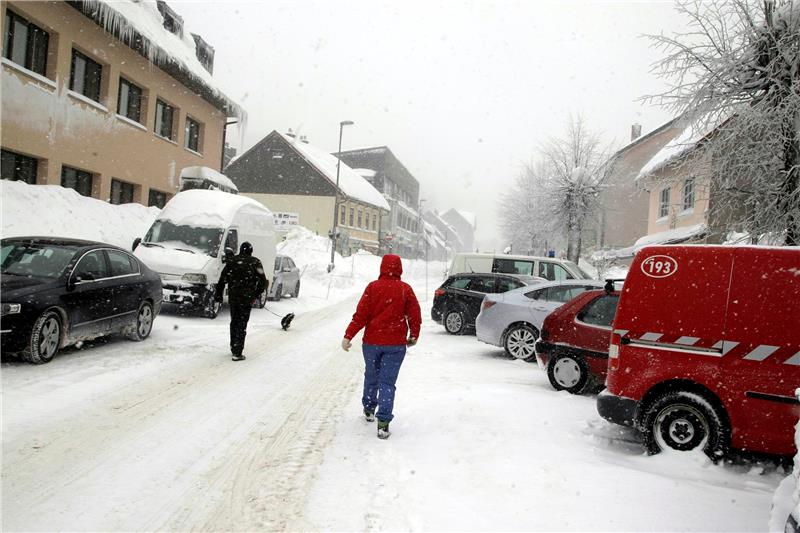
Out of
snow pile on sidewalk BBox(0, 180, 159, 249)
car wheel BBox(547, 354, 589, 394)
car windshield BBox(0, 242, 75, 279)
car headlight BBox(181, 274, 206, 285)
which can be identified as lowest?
car wheel BBox(547, 354, 589, 394)

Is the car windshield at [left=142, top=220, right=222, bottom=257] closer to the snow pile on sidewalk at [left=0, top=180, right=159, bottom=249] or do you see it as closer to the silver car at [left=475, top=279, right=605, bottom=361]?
the snow pile on sidewalk at [left=0, top=180, right=159, bottom=249]

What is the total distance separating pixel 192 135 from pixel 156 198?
4.04 meters

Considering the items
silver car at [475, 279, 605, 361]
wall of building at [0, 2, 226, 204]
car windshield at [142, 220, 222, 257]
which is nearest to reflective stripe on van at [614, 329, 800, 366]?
silver car at [475, 279, 605, 361]

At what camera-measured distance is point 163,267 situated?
470 inches

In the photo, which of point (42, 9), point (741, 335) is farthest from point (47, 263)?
point (42, 9)

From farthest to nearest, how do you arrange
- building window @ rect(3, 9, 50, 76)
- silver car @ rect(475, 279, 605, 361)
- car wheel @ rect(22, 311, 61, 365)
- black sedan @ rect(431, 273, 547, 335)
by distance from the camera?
building window @ rect(3, 9, 50, 76) → black sedan @ rect(431, 273, 547, 335) → silver car @ rect(475, 279, 605, 361) → car wheel @ rect(22, 311, 61, 365)

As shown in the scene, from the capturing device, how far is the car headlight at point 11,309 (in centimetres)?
641

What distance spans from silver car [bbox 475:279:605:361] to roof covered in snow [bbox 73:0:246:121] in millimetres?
13835

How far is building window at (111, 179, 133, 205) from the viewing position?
1777cm

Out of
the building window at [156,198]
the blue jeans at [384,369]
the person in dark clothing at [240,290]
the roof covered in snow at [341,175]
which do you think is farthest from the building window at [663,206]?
A: the roof covered in snow at [341,175]

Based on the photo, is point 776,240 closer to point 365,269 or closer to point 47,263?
point 47,263

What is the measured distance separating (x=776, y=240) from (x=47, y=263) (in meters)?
10.8

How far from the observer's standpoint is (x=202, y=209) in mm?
13266

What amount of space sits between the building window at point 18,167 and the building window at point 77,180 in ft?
3.25
